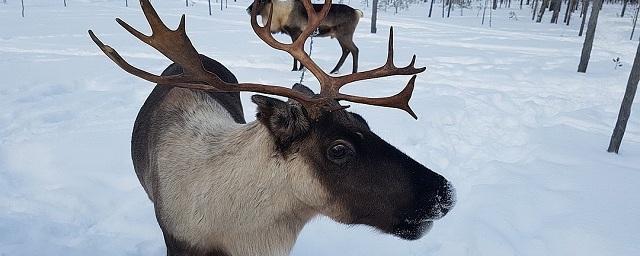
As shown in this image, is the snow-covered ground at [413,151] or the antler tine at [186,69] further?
the snow-covered ground at [413,151]

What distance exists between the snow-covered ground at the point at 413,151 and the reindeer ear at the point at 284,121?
1.30 meters

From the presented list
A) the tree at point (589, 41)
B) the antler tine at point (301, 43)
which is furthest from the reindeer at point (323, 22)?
the antler tine at point (301, 43)

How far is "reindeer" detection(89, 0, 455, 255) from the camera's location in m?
1.60

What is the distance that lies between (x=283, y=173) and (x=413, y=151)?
263 cm

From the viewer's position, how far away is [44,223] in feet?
9.11

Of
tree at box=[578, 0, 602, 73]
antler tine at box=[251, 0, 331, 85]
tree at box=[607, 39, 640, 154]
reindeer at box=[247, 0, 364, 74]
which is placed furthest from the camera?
tree at box=[578, 0, 602, 73]

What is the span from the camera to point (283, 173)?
165 centimetres

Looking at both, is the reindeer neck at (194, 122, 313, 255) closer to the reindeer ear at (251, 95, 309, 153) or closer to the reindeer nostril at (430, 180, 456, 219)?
the reindeer ear at (251, 95, 309, 153)

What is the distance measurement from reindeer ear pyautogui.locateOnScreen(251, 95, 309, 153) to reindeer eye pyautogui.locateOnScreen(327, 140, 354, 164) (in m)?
0.11

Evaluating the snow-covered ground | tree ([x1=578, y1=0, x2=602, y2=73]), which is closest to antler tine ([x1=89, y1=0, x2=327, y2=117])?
the snow-covered ground

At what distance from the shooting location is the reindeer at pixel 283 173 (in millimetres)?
1604

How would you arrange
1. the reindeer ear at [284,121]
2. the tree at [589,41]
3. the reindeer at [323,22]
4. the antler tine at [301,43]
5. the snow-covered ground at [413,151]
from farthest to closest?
the tree at [589,41] < the reindeer at [323,22] < the snow-covered ground at [413,151] < the antler tine at [301,43] < the reindeer ear at [284,121]

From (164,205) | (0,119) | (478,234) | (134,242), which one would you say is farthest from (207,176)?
(0,119)

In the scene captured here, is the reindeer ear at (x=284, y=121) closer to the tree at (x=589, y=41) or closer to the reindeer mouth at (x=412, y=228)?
the reindeer mouth at (x=412, y=228)
